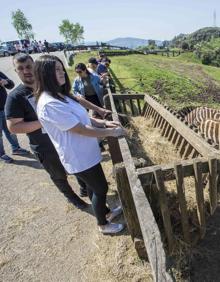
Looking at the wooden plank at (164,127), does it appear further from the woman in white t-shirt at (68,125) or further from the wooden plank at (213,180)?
the wooden plank at (213,180)

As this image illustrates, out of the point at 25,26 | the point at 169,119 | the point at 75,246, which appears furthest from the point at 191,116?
the point at 25,26

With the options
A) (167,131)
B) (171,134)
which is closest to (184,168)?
(171,134)

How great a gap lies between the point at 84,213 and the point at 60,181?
61 centimetres

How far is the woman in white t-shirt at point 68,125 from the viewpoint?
2.74 meters

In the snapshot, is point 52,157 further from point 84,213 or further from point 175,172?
point 175,172

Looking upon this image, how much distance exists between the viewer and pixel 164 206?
292 centimetres

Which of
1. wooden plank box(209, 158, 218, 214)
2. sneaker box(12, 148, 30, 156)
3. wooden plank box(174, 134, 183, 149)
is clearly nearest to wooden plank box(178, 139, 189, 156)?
wooden plank box(174, 134, 183, 149)

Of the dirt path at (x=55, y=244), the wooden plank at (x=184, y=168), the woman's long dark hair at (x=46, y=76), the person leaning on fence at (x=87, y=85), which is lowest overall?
the dirt path at (x=55, y=244)

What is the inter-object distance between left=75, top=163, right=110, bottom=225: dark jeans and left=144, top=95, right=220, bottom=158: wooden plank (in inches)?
49.9

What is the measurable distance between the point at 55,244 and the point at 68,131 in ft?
5.58

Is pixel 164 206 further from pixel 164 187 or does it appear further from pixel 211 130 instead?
pixel 211 130

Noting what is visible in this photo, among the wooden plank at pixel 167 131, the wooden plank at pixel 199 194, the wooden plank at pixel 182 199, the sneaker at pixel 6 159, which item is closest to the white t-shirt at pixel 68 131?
the wooden plank at pixel 182 199

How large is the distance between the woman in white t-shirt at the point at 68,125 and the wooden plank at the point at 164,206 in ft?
2.35

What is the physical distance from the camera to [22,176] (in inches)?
223
